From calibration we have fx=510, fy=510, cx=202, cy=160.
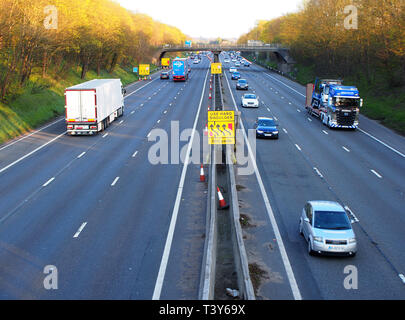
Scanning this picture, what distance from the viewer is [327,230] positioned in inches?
630

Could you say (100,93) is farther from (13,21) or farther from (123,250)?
(123,250)

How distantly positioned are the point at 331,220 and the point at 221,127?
33.1 feet

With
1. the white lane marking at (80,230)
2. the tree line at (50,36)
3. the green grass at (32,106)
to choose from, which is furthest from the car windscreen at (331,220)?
the tree line at (50,36)

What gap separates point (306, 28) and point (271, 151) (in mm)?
65866

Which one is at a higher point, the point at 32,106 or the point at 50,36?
the point at 50,36

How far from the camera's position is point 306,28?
9194 cm

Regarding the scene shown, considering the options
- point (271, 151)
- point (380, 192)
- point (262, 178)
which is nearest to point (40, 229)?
point (262, 178)

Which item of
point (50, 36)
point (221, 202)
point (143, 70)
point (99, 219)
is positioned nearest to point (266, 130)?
point (221, 202)

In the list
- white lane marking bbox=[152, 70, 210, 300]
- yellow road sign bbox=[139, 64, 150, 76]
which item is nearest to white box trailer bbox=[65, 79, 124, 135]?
white lane marking bbox=[152, 70, 210, 300]

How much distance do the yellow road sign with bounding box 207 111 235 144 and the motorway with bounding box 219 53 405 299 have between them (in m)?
2.32

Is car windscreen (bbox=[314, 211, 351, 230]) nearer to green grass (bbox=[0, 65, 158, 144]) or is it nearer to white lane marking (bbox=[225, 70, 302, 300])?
white lane marking (bbox=[225, 70, 302, 300])

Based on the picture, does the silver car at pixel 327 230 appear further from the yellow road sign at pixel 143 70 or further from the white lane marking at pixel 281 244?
the yellow road sign at pixel 143 70

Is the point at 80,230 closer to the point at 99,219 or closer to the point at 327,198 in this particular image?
the point at 99,219

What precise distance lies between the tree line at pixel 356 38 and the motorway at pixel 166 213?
22.2 metres
